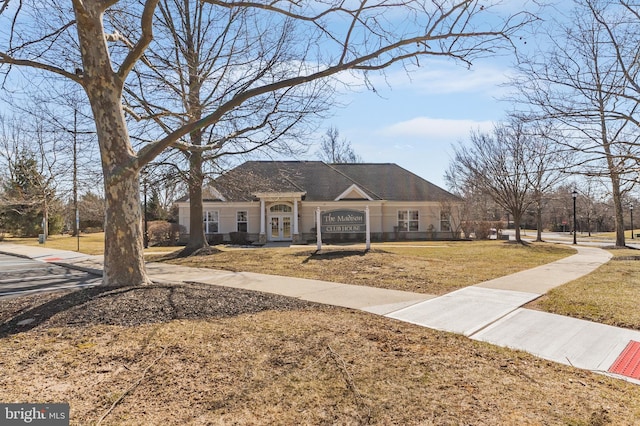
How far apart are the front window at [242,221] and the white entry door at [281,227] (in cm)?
201

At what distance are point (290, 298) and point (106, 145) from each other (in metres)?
4.16

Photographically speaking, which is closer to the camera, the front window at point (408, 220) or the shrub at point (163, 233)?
the shrub at point (163, 233)

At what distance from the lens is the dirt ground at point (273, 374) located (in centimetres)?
295

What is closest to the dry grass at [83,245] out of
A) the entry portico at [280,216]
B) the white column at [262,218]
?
the white column at [262,218]

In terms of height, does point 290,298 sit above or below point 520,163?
below

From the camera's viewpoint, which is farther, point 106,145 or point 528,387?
point 106,145

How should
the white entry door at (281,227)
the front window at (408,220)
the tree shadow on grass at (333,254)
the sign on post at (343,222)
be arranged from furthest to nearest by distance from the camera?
the front window at (408,220) → the white entry door at (281,227) → the sign on post at (343,222) → the tree shadow on grass at (333,254)

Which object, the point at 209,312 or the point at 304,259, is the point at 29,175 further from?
the point at 209,312

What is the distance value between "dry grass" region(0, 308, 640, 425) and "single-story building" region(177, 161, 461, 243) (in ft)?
71.6

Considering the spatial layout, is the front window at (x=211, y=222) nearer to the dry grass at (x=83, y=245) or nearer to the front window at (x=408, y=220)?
the dry grass at (x=83, y=245)

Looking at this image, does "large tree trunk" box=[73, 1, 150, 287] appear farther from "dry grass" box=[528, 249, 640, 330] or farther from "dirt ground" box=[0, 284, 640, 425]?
"dry grass" box=[528, 249, 640, 330]

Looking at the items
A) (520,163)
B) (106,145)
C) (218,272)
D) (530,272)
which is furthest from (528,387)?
(520,163)

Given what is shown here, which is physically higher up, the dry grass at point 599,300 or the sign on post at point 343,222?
the sign on post at point 343,222

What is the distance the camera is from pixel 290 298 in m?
7.13
